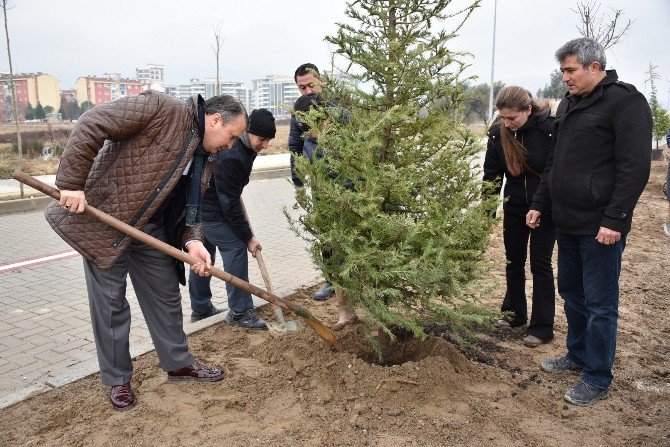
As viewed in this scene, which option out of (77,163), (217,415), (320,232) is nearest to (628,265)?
(320,232)

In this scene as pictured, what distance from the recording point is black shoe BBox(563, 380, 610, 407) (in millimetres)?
3316

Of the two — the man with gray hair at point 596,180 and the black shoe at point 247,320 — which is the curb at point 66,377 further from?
the man with gray hair at point 596,180

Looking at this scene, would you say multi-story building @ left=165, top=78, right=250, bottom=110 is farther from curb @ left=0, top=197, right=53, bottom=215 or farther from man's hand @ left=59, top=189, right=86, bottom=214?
man's hand @ left=59, top=189, right=86, bottom=214

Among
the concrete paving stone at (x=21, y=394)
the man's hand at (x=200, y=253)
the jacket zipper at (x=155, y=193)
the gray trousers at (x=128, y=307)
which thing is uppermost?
the jacket zipper at (x=155, y=193)

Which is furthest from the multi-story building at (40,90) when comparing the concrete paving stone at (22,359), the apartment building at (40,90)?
the concrete paving stone at (22,359)

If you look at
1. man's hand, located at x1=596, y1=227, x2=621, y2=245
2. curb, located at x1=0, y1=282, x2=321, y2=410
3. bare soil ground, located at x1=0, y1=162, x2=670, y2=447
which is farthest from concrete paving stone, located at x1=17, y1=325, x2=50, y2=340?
man's hand, located at x1=596, y1=227, x2=621, y2=245

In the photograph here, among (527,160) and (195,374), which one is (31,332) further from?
(527,160)

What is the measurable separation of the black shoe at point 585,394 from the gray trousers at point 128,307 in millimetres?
2388

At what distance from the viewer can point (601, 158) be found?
325 centimetres

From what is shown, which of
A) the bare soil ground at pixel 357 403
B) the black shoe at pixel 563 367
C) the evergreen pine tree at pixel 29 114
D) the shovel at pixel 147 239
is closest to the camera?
the shovel at pixel 147 239

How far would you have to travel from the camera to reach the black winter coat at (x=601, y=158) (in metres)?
3.08

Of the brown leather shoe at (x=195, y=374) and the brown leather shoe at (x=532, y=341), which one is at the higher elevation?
the brown leather shoe at (x=195, y=374)

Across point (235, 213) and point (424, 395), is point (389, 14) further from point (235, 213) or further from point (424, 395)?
point (424, 395)

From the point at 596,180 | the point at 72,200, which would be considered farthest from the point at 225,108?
the point at 596,180
